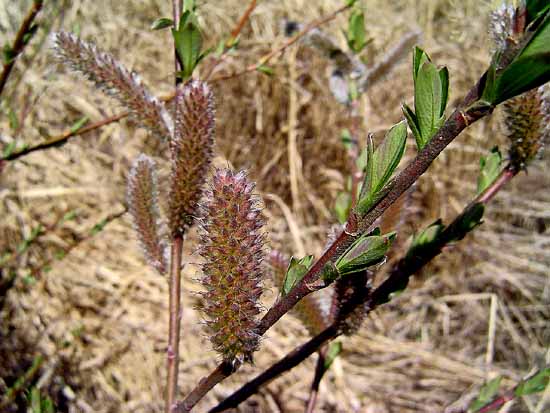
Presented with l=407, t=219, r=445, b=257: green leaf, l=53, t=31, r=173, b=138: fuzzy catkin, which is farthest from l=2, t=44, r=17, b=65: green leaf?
l=407, t=219, r=445, b=257: green leaf

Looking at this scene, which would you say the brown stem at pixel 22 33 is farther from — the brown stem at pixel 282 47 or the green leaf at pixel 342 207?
the green leaf at pixel 342 207

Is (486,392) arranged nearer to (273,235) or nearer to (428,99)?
(428,99)

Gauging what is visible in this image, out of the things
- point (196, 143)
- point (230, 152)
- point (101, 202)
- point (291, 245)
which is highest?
point (230, 152)

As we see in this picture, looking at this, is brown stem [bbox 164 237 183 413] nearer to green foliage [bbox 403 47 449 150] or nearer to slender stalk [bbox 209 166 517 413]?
slender stalk [bbox 209 166 517 413]

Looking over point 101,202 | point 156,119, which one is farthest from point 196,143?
point 101,202

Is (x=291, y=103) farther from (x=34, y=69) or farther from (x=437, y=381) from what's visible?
(x=437, y=381)

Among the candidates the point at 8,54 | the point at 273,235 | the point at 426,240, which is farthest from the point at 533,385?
the point at 273,235

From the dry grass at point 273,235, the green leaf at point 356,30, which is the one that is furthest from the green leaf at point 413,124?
the dry grass at point 273,235
